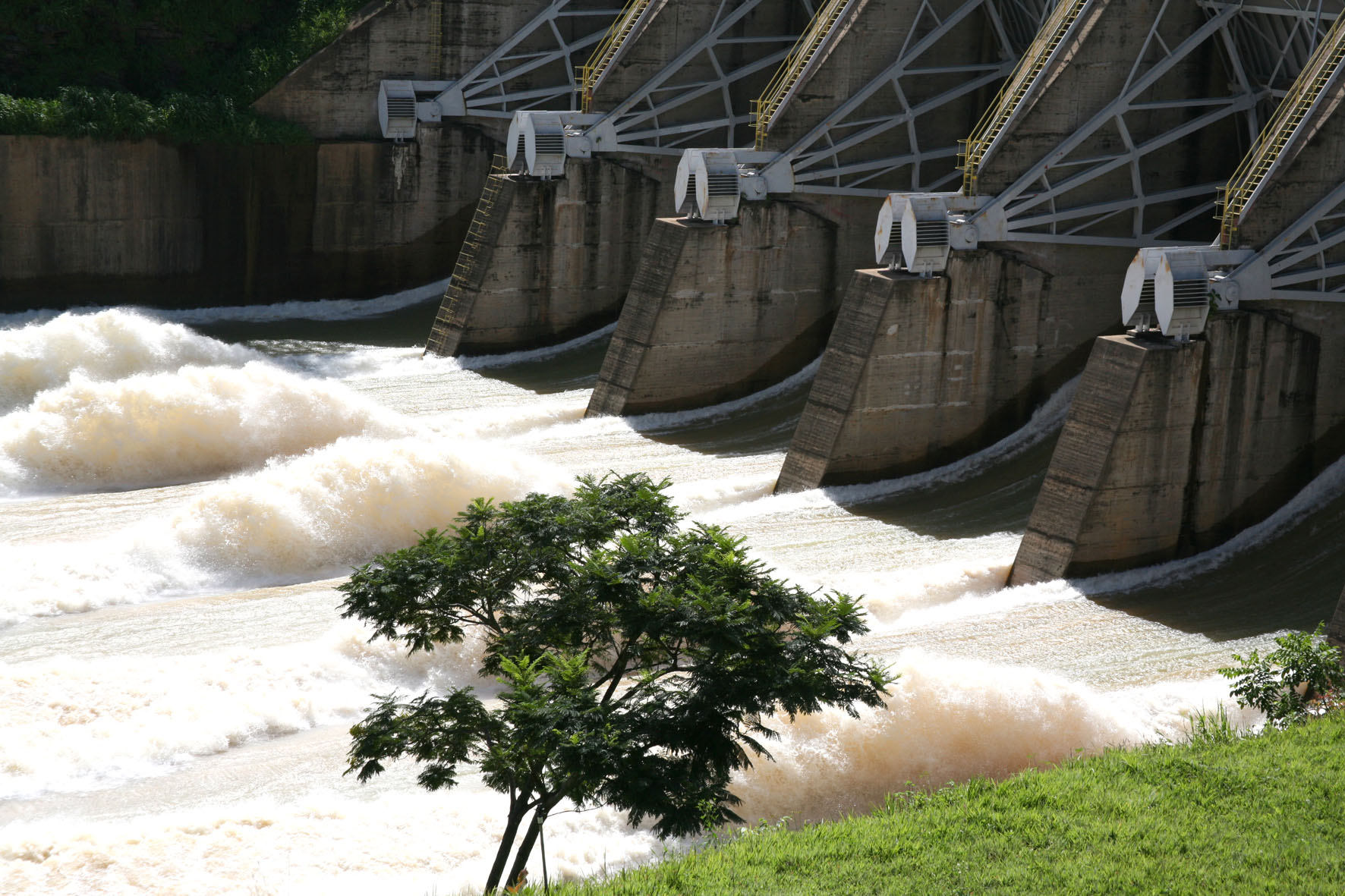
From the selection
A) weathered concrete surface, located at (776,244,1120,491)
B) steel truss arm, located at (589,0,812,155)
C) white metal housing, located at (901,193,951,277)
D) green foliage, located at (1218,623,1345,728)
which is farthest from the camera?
steel truss arm, located at (589,0,812,155)

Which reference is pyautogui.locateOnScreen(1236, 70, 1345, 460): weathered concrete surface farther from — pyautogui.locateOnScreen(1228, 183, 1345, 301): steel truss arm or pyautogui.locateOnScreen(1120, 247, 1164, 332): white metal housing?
pyautogui.locateOnScreen(1120, 247, 1164, 332): white metal housing

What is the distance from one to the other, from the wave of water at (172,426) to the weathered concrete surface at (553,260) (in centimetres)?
479

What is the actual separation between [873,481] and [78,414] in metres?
11.8

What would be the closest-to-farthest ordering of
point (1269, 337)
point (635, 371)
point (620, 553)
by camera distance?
point (620, 553) < point (1269, 337) < point (635, 371)

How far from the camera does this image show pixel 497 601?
1061cm

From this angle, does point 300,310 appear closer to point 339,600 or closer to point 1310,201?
point 339,600

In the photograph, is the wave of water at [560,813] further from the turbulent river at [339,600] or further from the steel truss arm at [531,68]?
the steel truss arm at [531,68]

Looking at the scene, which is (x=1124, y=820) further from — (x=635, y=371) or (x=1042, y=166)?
(x=635, y=371)

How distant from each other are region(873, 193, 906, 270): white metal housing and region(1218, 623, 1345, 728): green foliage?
9292mm

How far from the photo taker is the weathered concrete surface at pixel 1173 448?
707 inches

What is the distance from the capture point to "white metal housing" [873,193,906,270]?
836 inches

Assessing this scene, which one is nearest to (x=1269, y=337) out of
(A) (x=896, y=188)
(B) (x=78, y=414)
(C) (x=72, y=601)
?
(A) (x=896, y=188)

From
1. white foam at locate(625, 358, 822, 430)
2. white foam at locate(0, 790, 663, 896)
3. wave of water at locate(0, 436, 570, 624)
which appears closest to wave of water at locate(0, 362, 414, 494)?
wave of water at locate(0, 436, 570, 624)

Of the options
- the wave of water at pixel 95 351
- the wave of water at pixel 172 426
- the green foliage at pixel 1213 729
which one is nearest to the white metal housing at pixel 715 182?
the wave of water at pixel 172 426
